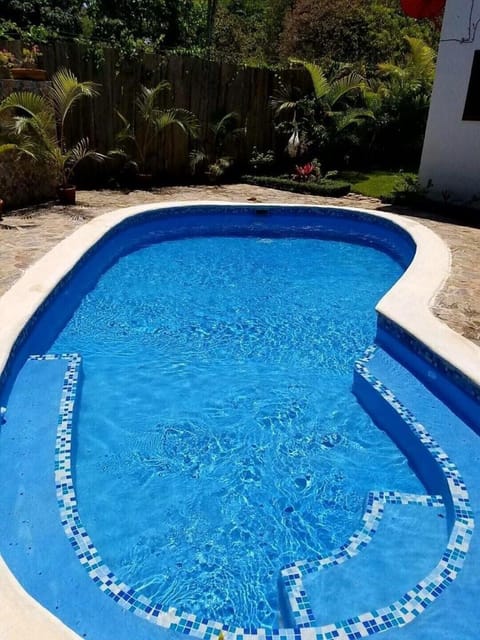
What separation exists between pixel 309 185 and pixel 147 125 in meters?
3.50

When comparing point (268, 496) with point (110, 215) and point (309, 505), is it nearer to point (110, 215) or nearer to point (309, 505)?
point (309, 505)

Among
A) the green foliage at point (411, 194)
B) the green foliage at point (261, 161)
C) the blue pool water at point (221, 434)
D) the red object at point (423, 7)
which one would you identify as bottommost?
the blue pool water at point (221, 434)

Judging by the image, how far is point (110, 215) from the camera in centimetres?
832

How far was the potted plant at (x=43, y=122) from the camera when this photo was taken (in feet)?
26.7

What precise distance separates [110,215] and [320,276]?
335cm

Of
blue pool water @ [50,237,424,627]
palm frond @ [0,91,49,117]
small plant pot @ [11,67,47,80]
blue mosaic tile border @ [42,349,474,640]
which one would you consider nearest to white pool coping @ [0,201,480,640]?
blue mosaic tile border @ [42,349,474,640]

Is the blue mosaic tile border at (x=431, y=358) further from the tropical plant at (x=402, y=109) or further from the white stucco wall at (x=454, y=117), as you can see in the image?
the tropical plant at (x=402, y=109)

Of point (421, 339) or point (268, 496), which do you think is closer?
point (268, 496)

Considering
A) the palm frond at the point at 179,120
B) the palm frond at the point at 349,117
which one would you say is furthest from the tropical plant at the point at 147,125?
the palm frond at the point at 349,117

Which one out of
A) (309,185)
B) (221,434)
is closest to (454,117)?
(309,185)

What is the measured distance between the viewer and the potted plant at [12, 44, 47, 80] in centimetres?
870

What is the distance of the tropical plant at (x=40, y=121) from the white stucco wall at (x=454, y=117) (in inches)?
247

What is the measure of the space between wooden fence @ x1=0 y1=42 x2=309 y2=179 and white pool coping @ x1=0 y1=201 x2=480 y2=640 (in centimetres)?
344

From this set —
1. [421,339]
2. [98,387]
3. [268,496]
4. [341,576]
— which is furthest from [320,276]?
[341,576]
